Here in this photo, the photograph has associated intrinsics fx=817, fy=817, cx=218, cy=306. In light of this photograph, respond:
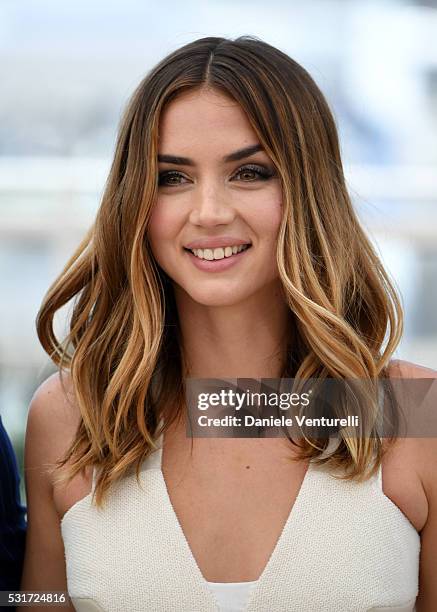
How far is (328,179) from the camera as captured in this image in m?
1.08

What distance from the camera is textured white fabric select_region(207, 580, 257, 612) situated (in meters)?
1.02

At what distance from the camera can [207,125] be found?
103cm

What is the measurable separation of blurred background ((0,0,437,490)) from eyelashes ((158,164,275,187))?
7.6 inches

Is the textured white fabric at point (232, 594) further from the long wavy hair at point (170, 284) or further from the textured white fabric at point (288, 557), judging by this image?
the long wavy hair at point (170, 284)

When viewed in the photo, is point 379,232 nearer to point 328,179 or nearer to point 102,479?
point 328,179

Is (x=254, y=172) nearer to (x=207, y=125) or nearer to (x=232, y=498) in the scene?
(x=207, y=125)

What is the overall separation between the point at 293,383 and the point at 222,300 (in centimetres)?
16

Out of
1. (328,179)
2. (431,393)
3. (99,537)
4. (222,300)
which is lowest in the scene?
(99,537)

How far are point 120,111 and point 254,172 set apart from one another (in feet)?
1.06

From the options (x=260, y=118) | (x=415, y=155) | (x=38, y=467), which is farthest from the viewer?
(x=415, y=155)

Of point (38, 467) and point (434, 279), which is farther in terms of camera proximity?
point (434, 279)

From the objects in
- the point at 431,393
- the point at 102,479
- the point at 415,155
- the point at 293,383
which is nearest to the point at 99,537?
the point at 102,479

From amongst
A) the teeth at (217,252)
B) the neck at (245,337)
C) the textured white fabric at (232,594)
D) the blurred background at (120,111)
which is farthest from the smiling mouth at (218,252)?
the textured white fabric at (232,594)

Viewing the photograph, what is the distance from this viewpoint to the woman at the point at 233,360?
1.03m
